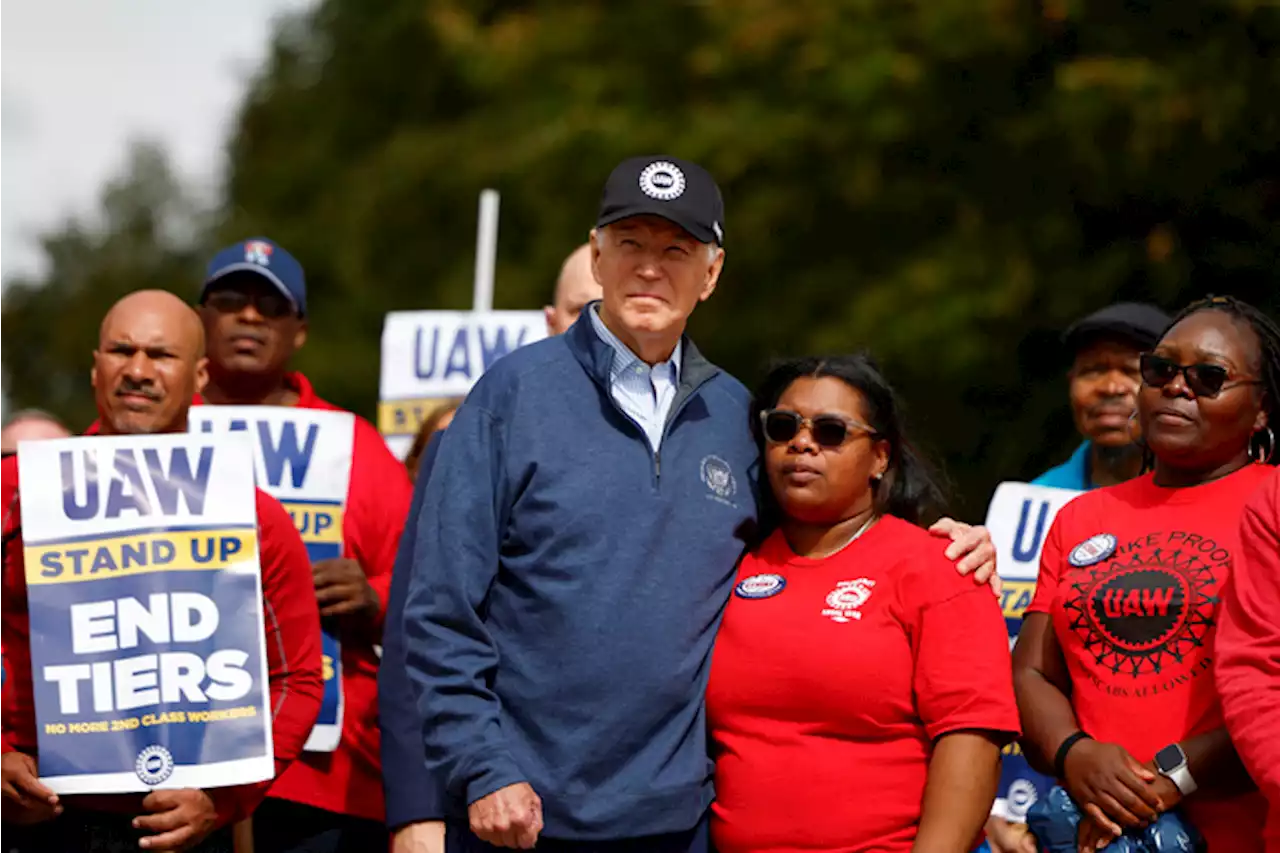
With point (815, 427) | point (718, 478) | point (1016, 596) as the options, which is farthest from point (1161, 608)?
point (1016, 596)

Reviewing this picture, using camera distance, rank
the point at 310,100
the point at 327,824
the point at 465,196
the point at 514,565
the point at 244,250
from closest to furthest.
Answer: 1. the point at 514,565
2. the point at 327,824
3. the point at 244,250
4. the point at 465,196
5. the point at 310,100

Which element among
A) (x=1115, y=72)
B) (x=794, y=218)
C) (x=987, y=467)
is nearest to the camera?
(x=1115, y=72)

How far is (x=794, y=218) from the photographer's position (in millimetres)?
14094

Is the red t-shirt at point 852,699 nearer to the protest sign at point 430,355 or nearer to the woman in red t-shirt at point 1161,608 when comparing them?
the woman in red t-shirt at point 1161,608

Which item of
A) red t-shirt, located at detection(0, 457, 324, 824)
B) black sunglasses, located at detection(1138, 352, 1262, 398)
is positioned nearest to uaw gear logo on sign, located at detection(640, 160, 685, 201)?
black sunglasses, located at detection(1138, 352, 1262, 398)

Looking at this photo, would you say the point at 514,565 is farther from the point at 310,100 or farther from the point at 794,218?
the point at 310,100

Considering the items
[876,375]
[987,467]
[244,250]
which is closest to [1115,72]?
[987,467]

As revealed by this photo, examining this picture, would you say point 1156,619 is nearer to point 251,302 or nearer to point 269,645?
point 269,645

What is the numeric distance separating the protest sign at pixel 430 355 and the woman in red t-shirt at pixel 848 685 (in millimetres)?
3831

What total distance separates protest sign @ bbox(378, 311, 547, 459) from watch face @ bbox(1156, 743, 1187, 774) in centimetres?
448

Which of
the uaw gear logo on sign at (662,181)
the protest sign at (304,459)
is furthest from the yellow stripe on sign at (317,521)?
the uaw gear logo on sign at (662,181)

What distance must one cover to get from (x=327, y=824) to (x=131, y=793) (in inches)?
40.9

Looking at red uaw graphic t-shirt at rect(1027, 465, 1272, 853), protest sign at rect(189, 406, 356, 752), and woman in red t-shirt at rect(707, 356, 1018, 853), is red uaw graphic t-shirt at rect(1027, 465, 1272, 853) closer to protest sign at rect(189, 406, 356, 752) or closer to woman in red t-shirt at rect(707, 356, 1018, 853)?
woman in red t-shirt at rect(707, 356, 1018, 853)

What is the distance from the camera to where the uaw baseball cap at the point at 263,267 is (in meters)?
6.05
